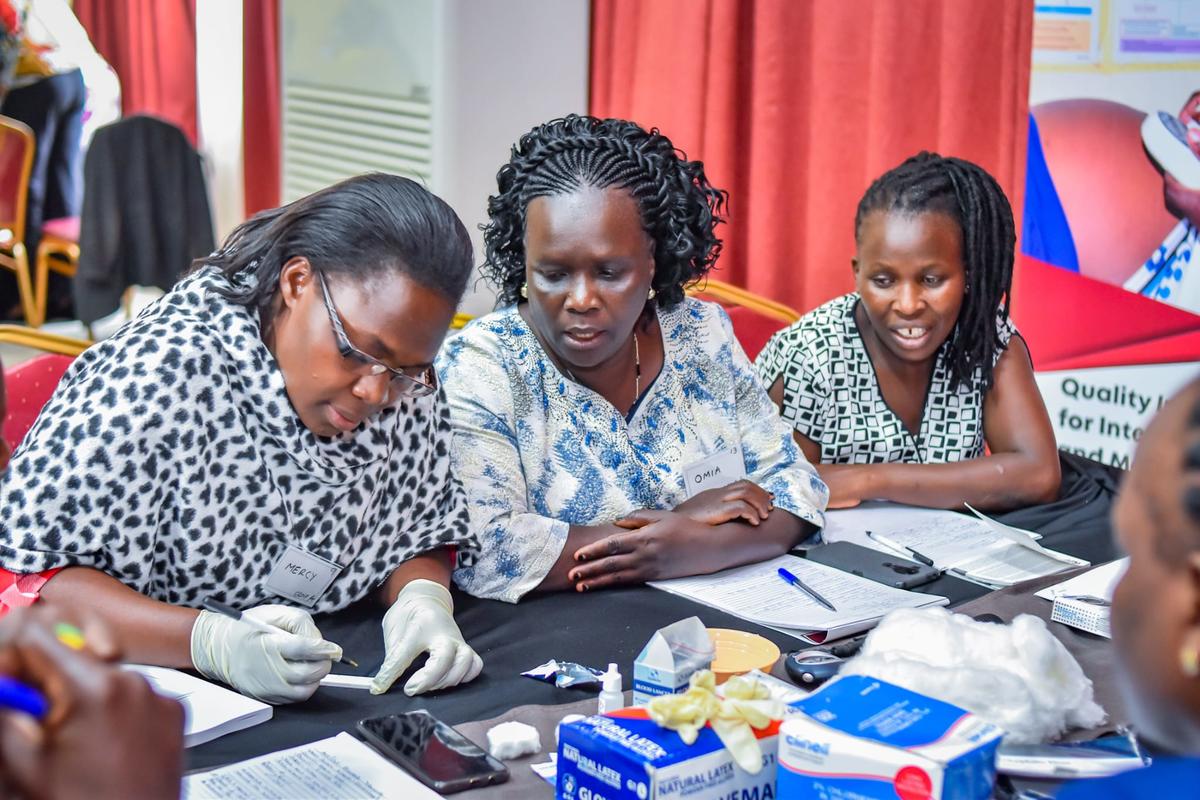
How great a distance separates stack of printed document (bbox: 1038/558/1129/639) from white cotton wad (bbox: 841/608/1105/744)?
35 cm

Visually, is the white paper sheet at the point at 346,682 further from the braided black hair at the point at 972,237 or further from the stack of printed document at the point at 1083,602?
the braided black hair at the point at 972,237

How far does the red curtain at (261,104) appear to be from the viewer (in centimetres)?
409

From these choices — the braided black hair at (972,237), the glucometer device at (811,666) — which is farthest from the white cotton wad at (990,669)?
A: the braided black hair at (972,237)

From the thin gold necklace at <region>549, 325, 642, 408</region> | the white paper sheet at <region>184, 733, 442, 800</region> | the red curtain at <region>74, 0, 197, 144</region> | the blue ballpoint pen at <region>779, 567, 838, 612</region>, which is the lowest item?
the blue ballpoint pen at <region>779, 567, 838, 612</region>

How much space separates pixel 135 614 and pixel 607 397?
3.24 feet

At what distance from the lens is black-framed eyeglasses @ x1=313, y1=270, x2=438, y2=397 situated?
1.77m

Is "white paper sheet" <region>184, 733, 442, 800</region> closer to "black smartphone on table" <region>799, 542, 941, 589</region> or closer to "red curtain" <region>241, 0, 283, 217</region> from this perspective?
"black smartphone on table" <region>799, 542, 941, 589</region>

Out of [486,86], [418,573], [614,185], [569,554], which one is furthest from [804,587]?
[486,86]

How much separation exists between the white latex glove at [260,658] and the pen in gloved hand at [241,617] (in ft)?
0.05

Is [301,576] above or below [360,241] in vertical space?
below

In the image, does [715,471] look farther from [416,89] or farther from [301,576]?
[416,89]

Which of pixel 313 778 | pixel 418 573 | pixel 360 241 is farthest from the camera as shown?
pixel 418 573

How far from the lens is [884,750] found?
1144 millimetres

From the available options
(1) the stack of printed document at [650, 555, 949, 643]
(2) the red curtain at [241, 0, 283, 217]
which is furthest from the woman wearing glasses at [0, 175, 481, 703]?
(2) the red curtain at [241, 0, 283, 217]
